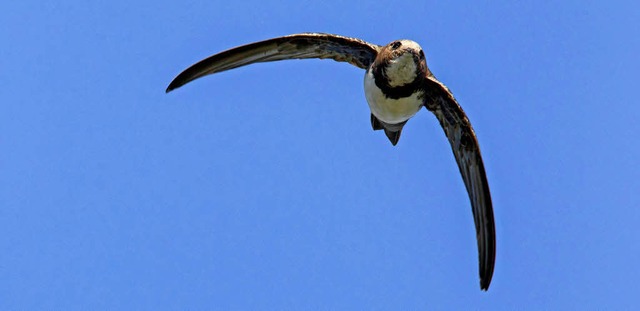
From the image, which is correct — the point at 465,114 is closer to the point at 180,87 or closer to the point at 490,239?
the point at 490,239

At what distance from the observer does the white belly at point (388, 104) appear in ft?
61.4

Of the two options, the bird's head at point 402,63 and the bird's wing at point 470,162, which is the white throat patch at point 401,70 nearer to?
the bird's head at point 402,63

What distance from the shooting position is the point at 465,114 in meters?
18.7

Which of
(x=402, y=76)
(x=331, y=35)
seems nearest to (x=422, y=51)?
(x=402, y=76)

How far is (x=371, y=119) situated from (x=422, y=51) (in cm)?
252

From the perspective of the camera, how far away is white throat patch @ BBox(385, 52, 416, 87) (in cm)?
1791

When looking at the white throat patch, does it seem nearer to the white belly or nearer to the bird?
the bird

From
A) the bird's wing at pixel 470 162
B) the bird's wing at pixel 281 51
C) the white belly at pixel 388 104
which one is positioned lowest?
the bird's wing at pixel 470 162

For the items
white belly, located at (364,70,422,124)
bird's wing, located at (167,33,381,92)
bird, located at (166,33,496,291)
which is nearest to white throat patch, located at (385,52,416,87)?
bird, located at (166,33,496,291)

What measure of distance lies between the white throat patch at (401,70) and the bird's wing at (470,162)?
464 millimetres

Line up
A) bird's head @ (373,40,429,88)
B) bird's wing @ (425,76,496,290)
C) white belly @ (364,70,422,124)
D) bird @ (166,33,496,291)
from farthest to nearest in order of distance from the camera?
white belly @ (364,70,422,124), bird's wing @ (425,76,496,290), bird @ (166,33,496,291), bird's head @ (373,40,429,88)

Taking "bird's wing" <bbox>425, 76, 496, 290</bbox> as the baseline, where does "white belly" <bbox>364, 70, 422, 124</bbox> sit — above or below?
above

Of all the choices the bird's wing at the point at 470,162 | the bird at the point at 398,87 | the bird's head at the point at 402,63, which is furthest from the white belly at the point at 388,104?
the bird's head at the point at 402,63

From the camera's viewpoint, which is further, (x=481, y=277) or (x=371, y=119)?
(x=371, y=119)
